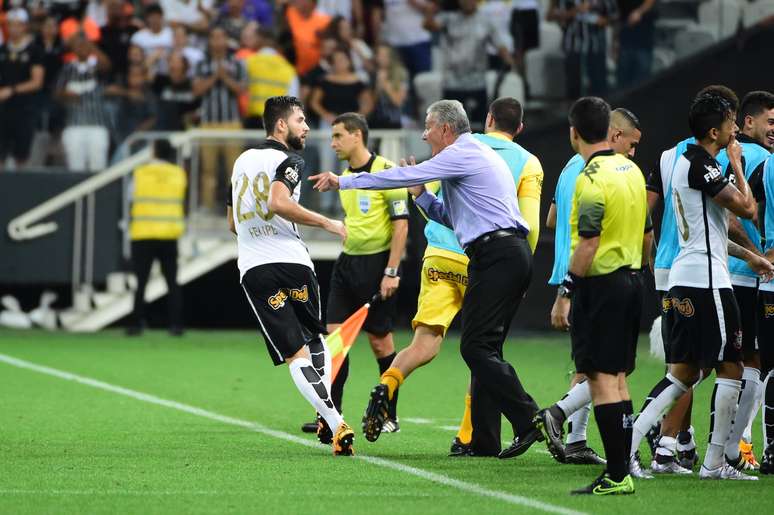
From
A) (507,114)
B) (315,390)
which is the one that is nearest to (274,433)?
(315,390)

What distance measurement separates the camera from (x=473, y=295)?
908cm

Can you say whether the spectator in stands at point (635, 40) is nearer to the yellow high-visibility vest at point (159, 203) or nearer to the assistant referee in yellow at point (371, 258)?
the yellow high-visibility vest at point (159, 203)

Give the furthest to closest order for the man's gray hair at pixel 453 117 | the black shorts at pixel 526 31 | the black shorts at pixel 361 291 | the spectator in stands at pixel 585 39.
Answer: the black shorts at pixel 526 31 → the spectator in stands at pixel 585 39 → the black shorts at pixel 361 291 → the man's gray hair at pixel 453 117

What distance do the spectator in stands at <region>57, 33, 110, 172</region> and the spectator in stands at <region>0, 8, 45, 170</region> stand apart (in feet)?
1.35

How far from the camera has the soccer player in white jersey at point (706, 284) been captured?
8273mm

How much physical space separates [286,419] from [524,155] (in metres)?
3.14

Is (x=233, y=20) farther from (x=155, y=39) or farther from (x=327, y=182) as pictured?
(x=327, y=182)

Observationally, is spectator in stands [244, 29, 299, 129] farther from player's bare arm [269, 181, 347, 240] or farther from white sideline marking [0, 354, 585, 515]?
player's bare arm [269, 181, 347, 240]

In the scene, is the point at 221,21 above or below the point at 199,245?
above

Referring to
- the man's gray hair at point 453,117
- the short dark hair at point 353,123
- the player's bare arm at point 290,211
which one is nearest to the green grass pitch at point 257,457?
the player's bare arm at point 290,211

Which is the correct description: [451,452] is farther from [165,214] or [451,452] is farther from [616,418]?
[165,214]

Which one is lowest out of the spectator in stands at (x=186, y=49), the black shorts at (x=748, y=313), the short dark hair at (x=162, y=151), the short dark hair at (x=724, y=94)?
the short dark hair at (x=162, y=151)

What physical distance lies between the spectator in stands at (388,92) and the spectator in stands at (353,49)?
20 centimetres

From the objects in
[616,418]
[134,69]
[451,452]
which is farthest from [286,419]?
[134,69]
